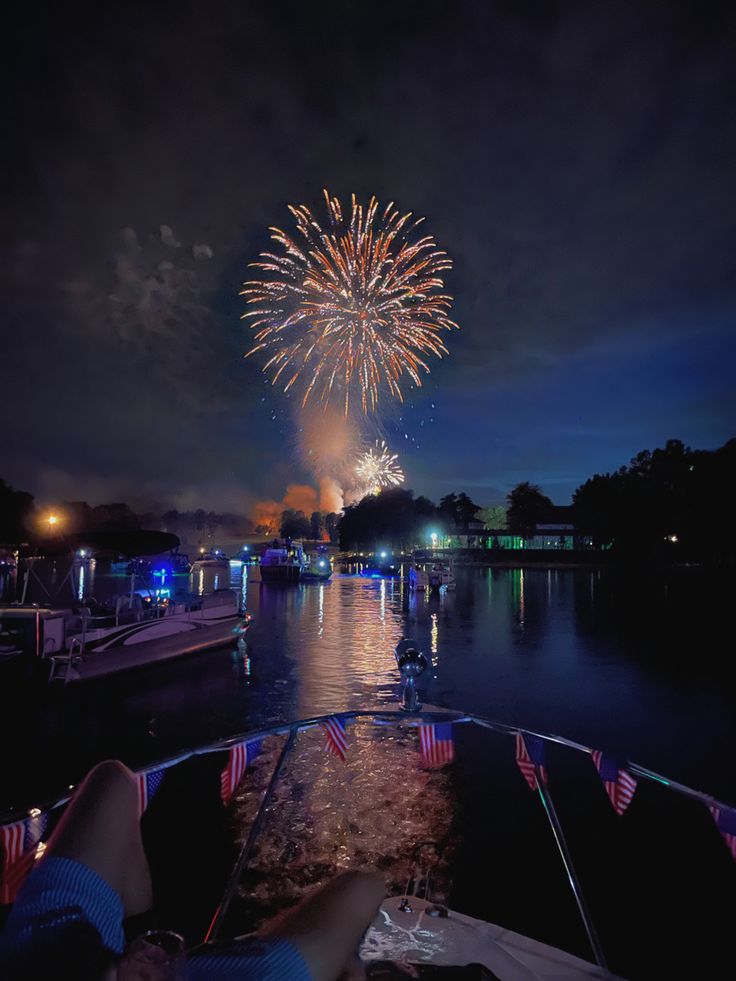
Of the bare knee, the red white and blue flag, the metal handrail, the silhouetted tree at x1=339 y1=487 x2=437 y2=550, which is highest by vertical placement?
the silhouetted tree at x1=339 y1=487 x2=437 y2=550

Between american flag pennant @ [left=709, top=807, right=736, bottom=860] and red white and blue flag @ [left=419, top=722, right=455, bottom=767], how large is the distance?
3.02 m

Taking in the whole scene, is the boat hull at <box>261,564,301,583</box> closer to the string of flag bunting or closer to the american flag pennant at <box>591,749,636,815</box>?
the string of flag bunting

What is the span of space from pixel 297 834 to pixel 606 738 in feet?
25.3

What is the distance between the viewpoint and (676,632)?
93.2ft

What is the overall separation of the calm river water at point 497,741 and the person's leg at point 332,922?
5145mm

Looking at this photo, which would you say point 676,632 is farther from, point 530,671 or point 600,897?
point 600,897

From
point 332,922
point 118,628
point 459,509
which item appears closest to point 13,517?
point 459,509

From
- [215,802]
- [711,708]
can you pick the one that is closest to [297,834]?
[215,802]

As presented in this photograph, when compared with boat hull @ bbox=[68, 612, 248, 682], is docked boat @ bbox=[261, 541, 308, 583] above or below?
above

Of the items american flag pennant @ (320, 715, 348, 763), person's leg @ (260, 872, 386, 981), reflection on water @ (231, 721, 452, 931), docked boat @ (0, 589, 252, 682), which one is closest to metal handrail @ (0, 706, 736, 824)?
american flag pennant @ (320, 715, 348, 763)

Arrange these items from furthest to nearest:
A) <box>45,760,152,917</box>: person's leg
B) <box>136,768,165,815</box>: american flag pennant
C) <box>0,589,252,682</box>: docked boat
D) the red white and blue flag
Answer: <box>0,589,252,682</box>: docked boat
the red white and blue flag
<box>136,768,165,815</box>: american flag pennant
<box>45,760,152,917</box>: person's leg

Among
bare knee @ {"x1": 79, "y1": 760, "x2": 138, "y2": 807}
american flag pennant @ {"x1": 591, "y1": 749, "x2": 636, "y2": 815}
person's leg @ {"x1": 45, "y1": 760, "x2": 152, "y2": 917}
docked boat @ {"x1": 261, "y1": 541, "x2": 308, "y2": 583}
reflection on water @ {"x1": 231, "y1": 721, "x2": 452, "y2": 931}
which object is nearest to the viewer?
person's leg @ {"x1": 45, "y1": 760, "x2": 152, "y2": 917}

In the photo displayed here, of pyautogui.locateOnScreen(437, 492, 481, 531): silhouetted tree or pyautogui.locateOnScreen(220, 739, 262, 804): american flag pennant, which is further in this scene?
pyautogui.locateOnScreen(437, 492, 481, 531): silhouetted tree

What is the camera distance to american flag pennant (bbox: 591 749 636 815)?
205 inches
